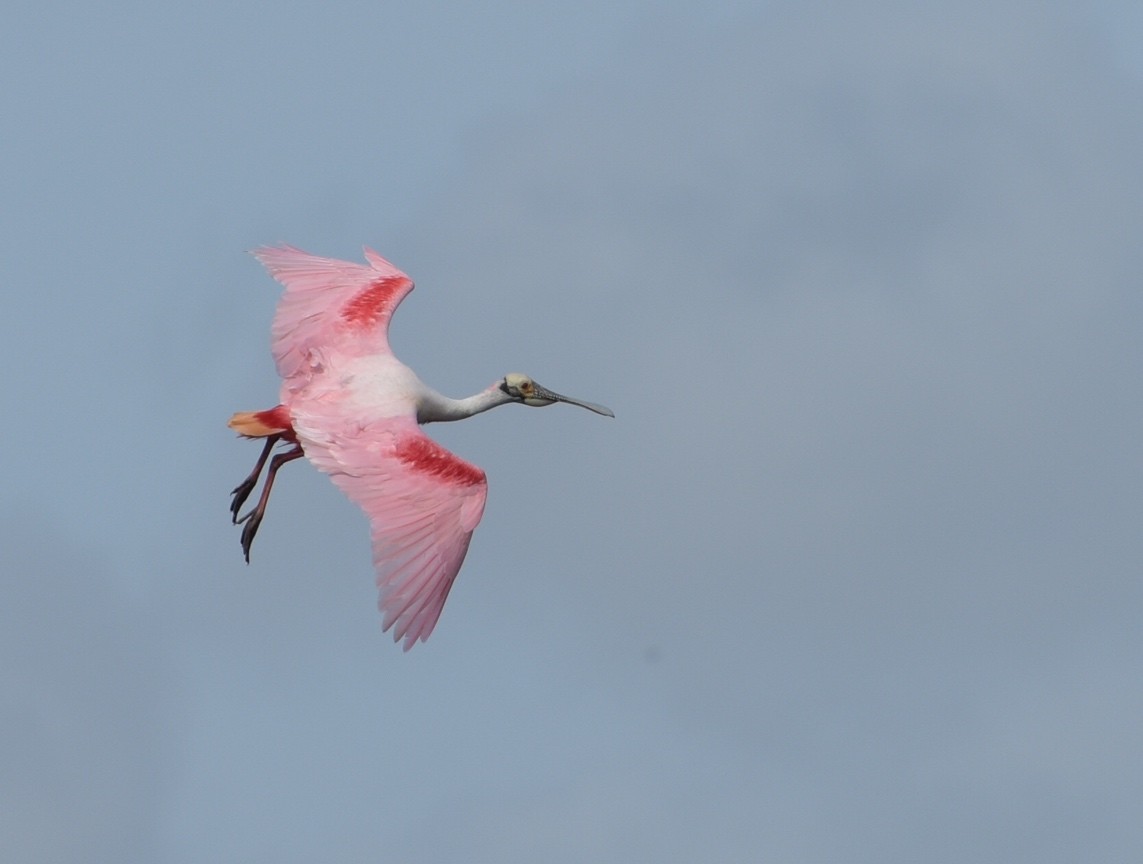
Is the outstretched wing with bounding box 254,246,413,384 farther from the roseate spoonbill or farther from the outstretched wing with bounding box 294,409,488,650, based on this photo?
the outstretched wing with bounding box 294,409,488,650

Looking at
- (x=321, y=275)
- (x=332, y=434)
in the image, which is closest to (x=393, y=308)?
(x=321, y=275)

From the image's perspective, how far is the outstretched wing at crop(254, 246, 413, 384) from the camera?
3647 centimetres

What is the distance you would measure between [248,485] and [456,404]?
2.86m

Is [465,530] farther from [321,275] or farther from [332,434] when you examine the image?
[321,275]

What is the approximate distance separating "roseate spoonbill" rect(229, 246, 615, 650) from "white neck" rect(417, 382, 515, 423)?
2 cm

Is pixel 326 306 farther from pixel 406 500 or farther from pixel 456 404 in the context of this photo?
pixel 406 500

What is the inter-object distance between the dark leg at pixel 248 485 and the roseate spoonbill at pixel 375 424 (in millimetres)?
11

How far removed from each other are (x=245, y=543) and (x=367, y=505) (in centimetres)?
215

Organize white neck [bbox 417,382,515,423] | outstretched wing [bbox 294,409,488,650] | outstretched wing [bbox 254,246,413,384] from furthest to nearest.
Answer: outstretched wing [bbox 254,246,413,384] → white neck [bbox 417,382,515,423] → outstretched wing [bbox 294,409,488,650]

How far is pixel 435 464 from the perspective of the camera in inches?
1341

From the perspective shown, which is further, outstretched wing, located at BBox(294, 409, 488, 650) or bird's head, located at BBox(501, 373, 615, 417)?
bird's head, located at BBox(501, 373, 615, 417)

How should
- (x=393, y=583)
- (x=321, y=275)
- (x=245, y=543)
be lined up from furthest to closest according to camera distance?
1. (x=321, y=275)
2. (x=245, y=543)
3. (x=393, y=583)

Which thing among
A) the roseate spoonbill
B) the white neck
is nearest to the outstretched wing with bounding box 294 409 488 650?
the roseate spoonbill

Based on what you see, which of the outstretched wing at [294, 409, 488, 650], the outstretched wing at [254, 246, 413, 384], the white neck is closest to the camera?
the outstretched wing at [294, 409, 488, 650]
